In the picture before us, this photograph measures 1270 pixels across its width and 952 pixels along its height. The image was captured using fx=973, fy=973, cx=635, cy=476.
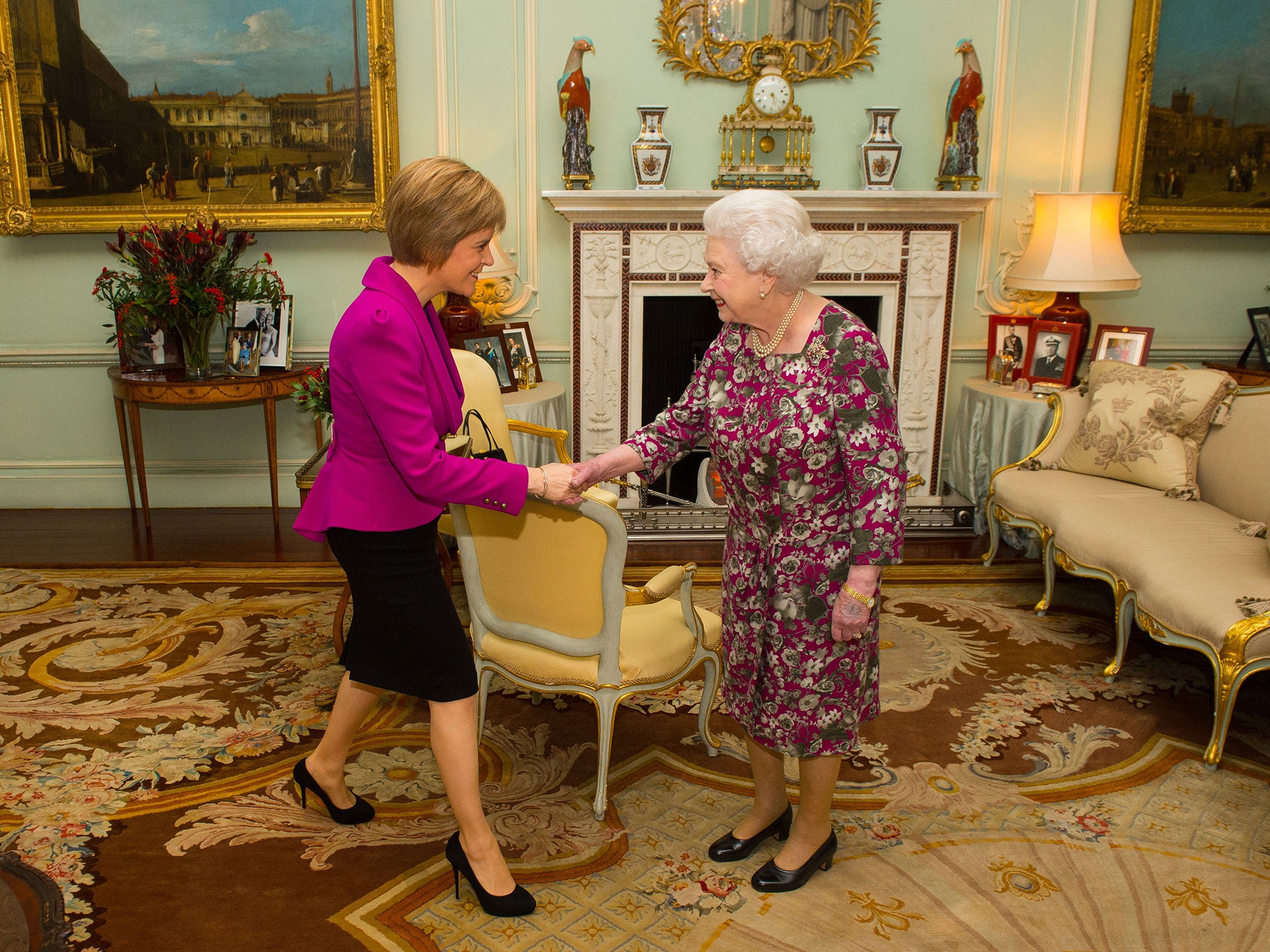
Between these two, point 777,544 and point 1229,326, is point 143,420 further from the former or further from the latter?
point 1229,326

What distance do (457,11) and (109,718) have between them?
3653 mm

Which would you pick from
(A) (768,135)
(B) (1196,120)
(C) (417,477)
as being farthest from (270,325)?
(B) (1196,120)

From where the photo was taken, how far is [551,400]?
4715 mm

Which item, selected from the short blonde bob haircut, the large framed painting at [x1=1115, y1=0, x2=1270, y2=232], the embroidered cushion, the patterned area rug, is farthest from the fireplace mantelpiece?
the short blonde bob haircut

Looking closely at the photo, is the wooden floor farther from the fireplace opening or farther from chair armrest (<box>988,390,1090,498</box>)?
the fireplace opening

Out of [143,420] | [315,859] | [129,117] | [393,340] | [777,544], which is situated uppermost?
[129,117]

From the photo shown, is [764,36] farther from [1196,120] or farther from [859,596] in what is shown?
[859,596]

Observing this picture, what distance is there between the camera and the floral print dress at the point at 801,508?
191 cm

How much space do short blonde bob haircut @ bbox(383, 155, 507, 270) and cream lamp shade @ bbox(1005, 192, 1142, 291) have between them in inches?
139

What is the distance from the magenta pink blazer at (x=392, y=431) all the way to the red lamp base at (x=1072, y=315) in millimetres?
3746

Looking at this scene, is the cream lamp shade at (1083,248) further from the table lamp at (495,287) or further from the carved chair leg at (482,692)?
the carved chair leg at (482,692)

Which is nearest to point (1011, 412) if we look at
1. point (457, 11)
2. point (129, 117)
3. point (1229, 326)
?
point (1229, 326)

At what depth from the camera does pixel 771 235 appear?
1897 millimetres

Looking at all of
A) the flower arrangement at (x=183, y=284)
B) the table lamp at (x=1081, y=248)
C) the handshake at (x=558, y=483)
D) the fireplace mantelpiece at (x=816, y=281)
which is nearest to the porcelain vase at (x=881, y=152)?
the fireplace mantelpiece at (x=816, y=281)
